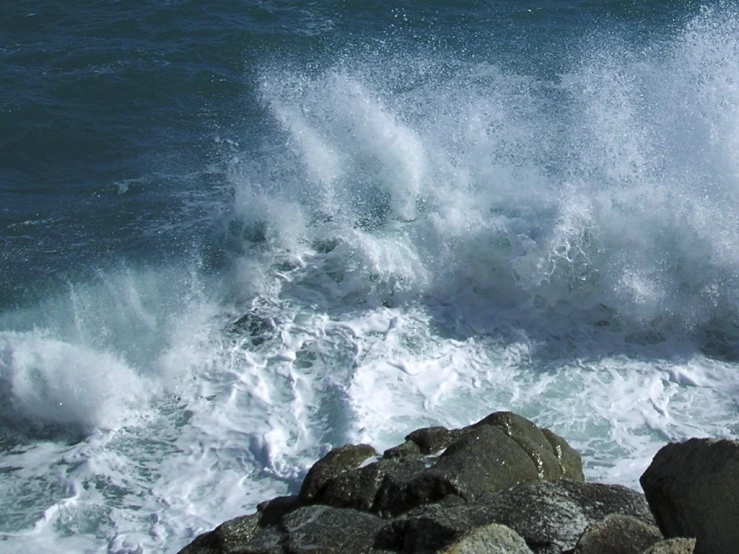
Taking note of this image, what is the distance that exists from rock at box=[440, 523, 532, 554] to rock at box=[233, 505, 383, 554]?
4.14 ft

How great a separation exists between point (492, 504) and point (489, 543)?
1.59 metres

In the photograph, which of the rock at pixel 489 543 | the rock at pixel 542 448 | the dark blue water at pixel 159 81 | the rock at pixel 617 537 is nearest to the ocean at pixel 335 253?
the dark blue water at pixel 159 81

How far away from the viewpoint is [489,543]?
5.78 metres

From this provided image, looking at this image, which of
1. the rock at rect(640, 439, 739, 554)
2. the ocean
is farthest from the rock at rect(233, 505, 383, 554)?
the ocean

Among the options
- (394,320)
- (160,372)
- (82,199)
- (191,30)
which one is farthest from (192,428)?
(191,30)

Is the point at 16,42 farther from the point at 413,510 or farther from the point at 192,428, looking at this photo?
the point at 413,510

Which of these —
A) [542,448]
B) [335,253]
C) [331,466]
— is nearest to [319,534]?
[331,466]

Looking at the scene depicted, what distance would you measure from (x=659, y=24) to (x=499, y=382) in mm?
12348

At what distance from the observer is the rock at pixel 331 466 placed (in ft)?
27.7

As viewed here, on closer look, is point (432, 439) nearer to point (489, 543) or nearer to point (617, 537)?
point (617, 537)

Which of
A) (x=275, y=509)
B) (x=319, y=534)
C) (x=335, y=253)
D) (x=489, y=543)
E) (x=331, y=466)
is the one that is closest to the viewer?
(x=489, y=543)

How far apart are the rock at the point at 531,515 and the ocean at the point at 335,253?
270cm

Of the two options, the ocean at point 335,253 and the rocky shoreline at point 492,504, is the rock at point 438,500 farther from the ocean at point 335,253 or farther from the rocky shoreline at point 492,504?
the ocean at point 335,253

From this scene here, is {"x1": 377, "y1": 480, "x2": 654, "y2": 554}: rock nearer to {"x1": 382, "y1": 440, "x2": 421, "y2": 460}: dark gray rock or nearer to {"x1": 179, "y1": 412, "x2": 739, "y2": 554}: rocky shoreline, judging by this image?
{"x1": 179, "y1": 412, "x2": 739, "y2": 554}: rocky shoreline
